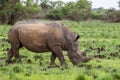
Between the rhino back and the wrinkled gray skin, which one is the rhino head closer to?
the wrinkled gray skin

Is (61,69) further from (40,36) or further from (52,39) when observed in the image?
(40,36)

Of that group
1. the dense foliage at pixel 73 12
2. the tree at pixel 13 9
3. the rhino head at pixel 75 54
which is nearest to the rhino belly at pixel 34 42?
the rhino head at pixel 75 54

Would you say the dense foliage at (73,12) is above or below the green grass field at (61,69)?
below

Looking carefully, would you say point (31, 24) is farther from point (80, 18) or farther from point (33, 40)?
point (80, 18)

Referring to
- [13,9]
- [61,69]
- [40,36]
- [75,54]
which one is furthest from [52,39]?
[13,9]

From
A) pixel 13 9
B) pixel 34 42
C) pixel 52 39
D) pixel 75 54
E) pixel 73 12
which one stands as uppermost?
pixel 52 39

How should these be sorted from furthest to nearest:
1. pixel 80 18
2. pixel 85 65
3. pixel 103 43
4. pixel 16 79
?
pixel 80 18 → pixel 103 43 → pixel 85 65 → pixel 16 79

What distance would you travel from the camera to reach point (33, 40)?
13195 millimetres

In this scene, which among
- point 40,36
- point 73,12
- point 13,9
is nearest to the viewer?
point 40,36

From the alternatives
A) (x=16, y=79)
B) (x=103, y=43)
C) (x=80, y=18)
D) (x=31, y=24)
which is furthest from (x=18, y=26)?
(x=80, y=18)

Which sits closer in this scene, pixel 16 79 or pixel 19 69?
pixel 16 79

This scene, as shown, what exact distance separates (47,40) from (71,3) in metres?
49.6

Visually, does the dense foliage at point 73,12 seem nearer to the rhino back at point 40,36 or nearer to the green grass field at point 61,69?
the green grass field at point 61,69

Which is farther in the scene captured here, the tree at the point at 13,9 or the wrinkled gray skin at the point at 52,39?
the tree at the point at 13,9
